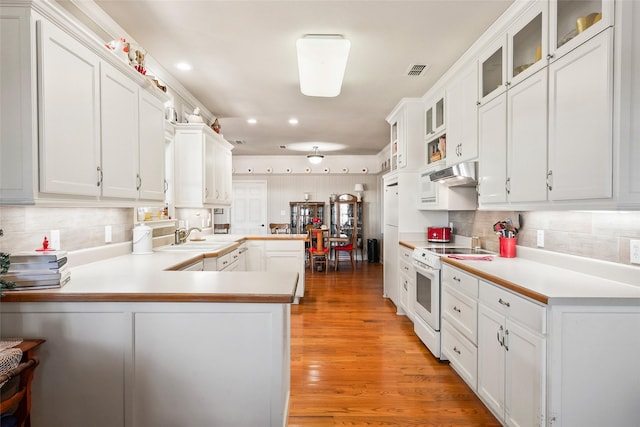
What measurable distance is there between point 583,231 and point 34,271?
290cm

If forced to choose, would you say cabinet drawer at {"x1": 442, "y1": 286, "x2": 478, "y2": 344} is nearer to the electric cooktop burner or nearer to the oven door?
the oven door

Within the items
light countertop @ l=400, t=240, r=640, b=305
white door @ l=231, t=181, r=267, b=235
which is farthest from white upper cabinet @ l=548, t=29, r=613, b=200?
white door @ l=231, t=181, r=267, b=235

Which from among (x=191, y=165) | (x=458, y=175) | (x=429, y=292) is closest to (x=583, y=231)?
(x=458, y=175)

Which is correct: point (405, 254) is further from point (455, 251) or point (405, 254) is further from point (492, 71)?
point (492, 71)

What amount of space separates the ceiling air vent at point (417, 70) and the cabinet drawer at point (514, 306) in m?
2.13

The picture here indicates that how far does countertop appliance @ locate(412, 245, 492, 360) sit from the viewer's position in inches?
108

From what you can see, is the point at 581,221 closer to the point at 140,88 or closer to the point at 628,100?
the point at 628,100

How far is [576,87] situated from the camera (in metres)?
1.66

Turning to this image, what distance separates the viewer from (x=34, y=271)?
4.91 ft

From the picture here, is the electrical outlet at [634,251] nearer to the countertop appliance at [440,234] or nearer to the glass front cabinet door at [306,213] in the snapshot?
the countertop appliance at [440,234]

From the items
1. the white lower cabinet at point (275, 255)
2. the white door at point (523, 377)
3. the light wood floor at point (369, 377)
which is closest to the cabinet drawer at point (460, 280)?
the white door at point (523, 377)

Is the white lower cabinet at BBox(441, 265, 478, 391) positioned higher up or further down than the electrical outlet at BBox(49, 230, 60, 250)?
further down

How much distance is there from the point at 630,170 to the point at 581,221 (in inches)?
24.9

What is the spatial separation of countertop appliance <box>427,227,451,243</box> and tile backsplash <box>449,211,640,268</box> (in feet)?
2.72
